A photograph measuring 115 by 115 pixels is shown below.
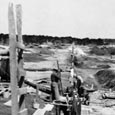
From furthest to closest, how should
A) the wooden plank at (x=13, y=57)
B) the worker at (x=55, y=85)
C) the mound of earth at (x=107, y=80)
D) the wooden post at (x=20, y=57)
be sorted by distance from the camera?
the mound of earth at (x=107, y=80)
the worker at (x=55, y=85)
the wooden post at (x=20, y=57)
the wooden plank at (x=13, y=57)

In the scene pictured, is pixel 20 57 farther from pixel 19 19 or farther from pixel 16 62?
pixel 19 19

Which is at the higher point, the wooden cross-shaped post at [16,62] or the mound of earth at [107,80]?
the wooden cross-shaped post at [16,62]

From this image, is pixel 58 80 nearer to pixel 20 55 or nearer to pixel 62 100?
pixel 62 100

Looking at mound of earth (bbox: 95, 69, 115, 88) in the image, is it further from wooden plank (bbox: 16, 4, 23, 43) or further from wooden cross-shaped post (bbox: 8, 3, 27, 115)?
wooden plank (bbox: 16, 4, 23, 43)

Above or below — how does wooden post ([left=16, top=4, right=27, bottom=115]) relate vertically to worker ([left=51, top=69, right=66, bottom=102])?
above

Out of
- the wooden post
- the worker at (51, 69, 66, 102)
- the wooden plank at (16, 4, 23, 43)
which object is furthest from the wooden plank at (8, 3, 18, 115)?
the worker at (51, 69, 66, 102)

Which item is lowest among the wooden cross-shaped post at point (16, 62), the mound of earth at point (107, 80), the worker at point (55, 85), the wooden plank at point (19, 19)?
the mound of earth at point (107, 80)

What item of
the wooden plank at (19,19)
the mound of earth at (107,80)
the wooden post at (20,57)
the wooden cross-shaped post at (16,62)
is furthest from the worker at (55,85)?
the mound of earth at (107,80)

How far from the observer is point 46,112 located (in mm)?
10789

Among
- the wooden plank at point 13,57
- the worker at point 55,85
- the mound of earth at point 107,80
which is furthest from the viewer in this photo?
the mound of earth at point 107,80

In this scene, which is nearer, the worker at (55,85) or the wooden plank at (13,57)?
the wooden plank at (13,57)

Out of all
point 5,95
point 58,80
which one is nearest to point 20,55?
point 58,80

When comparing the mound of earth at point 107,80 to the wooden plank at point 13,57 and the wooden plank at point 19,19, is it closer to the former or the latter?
the wooden plank at point 19,19

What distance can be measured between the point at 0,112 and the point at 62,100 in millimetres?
2278
